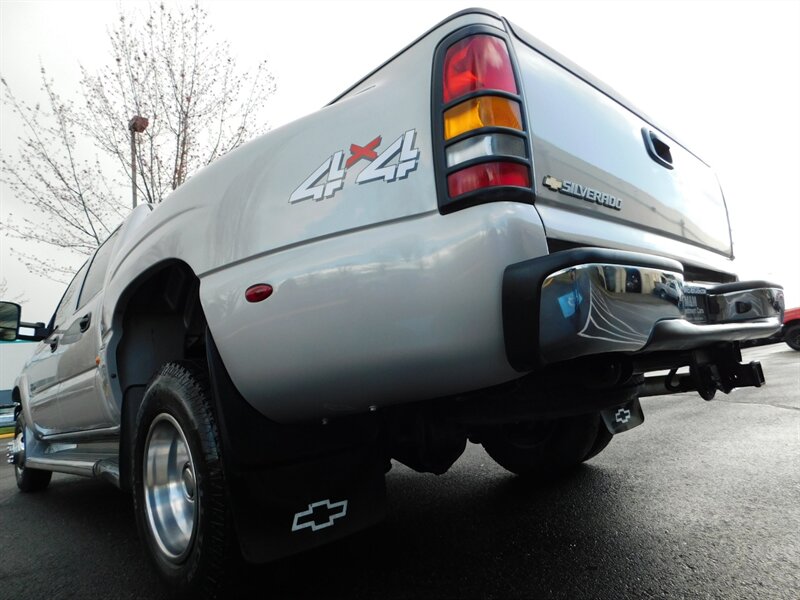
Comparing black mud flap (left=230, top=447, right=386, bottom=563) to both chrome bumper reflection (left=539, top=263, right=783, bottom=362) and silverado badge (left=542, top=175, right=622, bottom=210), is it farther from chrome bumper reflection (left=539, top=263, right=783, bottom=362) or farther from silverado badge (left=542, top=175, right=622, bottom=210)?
silverado badge (left=542, top=175, right=622, bottom=210)

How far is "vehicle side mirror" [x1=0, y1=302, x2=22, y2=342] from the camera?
405 cm

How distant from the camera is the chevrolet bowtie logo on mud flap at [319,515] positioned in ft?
5.71

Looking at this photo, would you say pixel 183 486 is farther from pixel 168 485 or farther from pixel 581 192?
pixel 581 192

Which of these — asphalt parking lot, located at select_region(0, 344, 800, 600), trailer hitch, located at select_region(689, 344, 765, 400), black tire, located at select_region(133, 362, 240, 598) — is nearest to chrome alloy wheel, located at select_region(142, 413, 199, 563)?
black tire, located at select_region(133, 362, 240, 598)

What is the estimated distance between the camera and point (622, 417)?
2641mm

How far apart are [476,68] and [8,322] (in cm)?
424

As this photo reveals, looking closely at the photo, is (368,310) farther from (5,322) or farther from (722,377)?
(5,322)

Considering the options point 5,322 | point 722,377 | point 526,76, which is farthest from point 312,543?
point 5,322

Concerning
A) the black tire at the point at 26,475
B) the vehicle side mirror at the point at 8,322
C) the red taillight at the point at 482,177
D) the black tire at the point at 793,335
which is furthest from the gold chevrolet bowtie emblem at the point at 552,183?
the black tire at the point at 793,335

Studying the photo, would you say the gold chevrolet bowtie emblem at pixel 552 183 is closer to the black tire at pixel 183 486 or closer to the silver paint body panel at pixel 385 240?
the silver paint body panel at pixel 385 240

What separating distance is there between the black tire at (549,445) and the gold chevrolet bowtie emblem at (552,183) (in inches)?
58.9

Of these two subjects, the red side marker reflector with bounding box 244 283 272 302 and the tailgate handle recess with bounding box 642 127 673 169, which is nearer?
the red side marker reflector with bounding box 244 283 272 302

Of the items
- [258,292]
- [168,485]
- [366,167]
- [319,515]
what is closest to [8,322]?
[168,485]

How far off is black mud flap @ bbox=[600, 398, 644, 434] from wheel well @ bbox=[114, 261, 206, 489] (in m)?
1.91
